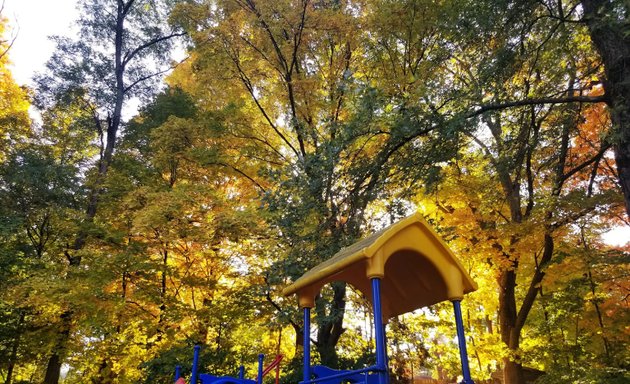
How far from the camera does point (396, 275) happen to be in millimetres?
4883

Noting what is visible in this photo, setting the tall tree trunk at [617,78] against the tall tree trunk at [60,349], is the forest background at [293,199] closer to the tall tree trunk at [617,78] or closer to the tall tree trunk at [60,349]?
the tall tree trunk at [60,349]

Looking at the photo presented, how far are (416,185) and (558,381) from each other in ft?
17.6

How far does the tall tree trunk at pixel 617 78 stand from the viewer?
15.3ft

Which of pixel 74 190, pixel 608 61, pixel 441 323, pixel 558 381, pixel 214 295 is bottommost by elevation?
pixel 558 381

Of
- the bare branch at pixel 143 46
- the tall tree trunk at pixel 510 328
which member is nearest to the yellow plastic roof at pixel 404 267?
the tall tree trunk at pixel 510 328

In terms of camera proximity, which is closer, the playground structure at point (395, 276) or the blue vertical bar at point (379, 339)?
the blue vertical bar at point (379, 339)

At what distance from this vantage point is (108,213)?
11.5 metres

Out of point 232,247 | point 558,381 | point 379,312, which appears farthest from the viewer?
point 232,247

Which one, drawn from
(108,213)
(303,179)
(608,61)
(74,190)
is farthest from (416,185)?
(74,190)

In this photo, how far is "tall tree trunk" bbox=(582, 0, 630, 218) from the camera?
4660 mm

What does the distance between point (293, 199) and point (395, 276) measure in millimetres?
1969

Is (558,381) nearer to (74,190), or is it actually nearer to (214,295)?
(214,295)

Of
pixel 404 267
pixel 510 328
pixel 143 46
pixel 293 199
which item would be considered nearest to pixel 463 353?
pixel 404 267

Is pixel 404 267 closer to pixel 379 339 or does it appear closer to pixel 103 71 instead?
pixel 379 339
